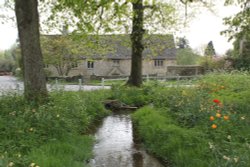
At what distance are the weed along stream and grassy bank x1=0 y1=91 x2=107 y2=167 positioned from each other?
32cm

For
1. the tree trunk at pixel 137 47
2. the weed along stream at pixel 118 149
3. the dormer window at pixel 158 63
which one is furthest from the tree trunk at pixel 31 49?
the dormer window at pixel 158 63

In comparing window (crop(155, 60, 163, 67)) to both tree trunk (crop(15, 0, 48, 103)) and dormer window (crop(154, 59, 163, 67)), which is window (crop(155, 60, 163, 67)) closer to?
dormer window (crop(154, 59, 163, 67))

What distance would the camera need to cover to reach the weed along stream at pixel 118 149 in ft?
23.0

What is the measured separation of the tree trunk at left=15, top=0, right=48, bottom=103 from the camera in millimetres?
9344

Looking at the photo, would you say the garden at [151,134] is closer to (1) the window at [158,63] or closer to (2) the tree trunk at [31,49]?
(2) the tree trunk at [31,49]

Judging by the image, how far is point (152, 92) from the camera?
16703mm

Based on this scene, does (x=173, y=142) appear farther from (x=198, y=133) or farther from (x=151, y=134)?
(x=151, y=134)

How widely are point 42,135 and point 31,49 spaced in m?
3.24

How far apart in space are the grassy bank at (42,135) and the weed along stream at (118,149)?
1.06 ft

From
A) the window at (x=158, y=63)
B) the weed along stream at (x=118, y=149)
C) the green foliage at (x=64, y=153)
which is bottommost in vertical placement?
the weed along stream at (x=118, y=149)

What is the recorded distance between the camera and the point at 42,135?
24.2ft

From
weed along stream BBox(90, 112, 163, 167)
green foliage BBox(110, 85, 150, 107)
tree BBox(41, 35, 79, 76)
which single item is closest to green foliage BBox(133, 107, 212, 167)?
weed along stream BBox(90, 112, 163, 167)

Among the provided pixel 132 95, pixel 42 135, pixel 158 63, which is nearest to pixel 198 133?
pixel 42 135

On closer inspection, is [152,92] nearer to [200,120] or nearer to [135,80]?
[135,80]
